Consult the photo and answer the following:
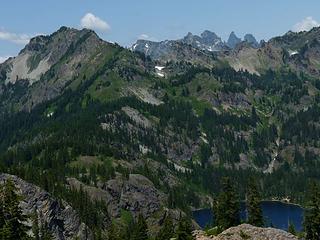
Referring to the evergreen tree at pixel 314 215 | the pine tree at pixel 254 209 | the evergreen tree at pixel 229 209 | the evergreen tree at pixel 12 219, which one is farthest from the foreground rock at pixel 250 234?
the evergreen tree at pixel 12 219

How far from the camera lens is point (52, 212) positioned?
7338 inches

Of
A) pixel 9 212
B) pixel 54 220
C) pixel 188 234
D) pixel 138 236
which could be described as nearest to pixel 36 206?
pixel 54 220

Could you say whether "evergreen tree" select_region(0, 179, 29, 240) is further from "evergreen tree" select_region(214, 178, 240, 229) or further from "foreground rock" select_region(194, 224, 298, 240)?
"evergreen tree" select_region(214, 178, 240, 229)

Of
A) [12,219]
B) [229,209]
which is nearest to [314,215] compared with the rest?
[229,209]

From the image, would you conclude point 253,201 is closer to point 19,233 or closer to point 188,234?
point 188,234

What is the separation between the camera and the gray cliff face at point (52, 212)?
181750 millimetres

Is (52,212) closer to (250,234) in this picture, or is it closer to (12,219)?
(250,234)

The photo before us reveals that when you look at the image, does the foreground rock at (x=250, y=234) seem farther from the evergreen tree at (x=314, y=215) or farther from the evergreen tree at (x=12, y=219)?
the evergreen tree at (x=12, y=219)

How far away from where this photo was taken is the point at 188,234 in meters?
99.1

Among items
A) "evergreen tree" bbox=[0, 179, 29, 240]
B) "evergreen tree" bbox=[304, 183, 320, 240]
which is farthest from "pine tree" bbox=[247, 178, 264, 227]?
"evergreen tree" bbox=[0, 179, 29, 240]

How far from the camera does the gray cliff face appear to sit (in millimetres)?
181750

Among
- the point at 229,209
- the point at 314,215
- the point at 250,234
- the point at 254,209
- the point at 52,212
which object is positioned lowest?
the point at 250,234

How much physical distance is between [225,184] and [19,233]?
7185 centimetres

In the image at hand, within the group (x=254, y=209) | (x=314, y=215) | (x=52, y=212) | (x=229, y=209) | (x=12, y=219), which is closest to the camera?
(x=12, y=219)
